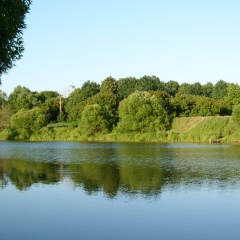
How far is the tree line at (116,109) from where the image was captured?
62.6 metres

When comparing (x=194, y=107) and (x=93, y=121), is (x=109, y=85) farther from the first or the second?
(x=93, y=121)

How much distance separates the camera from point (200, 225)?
40.3 ft

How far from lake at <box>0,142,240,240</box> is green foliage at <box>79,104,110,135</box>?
38592 millimetres

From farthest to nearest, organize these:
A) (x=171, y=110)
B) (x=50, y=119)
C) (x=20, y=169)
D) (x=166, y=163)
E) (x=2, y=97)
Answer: (x=2, y=97) → (x=50, y=119) → (x=171, y=110) → (x=166, y=163) → (x=20, y=169)

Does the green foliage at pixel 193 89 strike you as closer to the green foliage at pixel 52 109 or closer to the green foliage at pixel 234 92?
the green foliage at pixel 234 92

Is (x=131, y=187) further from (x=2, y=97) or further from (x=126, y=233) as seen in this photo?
(x=2, y=97)

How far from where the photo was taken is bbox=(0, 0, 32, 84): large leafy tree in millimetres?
11594

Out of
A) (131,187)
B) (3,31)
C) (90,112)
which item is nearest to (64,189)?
(131,187)

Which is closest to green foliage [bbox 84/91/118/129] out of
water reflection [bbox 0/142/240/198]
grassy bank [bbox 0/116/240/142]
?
grassy bank [bbox 0/116/240/142]

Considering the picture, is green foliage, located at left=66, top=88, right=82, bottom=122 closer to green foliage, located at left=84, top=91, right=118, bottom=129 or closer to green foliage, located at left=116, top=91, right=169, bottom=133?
green foliage, located at left=84, top=91, right=118, bottom=129

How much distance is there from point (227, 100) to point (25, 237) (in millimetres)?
71528

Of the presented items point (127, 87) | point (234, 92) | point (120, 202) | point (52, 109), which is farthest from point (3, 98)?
point (120, 202)

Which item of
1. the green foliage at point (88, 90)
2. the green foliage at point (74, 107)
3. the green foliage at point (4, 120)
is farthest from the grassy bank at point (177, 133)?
the green foliage at point (88, 90)

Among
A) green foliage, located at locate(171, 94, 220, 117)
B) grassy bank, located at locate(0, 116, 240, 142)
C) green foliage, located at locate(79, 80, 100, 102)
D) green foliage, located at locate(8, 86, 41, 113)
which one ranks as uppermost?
green foliage, located at locate(79, 80, 100, 102)
